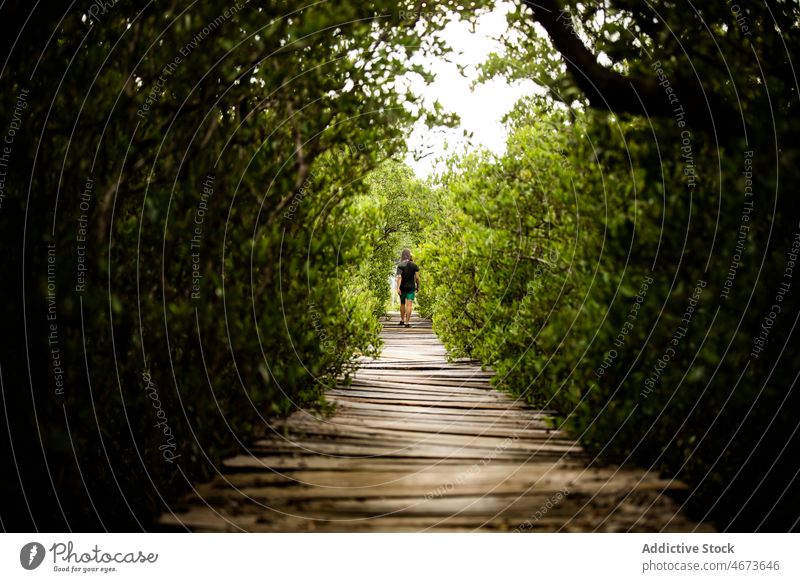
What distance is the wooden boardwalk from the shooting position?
9.20 feet

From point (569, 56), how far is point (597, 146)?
0.76m

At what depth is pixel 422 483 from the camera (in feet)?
11.0

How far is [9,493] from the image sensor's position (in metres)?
2.15

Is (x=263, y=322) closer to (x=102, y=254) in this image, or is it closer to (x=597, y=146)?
(x=102, y=254)

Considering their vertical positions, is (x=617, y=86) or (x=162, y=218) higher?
(x=617, y=86)

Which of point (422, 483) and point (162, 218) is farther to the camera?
point (422, 483)

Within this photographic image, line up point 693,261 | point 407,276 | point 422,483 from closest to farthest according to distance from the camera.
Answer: point 693,261
point 422,483
point 407,276

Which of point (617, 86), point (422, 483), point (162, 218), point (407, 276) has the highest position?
point (617, 86)

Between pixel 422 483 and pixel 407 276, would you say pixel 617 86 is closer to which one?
pixel 422 483

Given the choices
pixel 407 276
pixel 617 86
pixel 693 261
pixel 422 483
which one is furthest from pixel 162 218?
pixel 407 276

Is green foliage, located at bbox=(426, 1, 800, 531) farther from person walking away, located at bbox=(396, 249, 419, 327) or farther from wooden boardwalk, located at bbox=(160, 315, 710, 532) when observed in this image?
person walking away, located at bbox=(396, 249, 419, 327)

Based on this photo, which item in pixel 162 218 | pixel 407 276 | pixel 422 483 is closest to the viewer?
pixel 162 218

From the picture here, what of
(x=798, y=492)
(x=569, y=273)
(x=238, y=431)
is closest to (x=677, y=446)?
(x=798, y=492)

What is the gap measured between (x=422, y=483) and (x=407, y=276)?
10167mm
